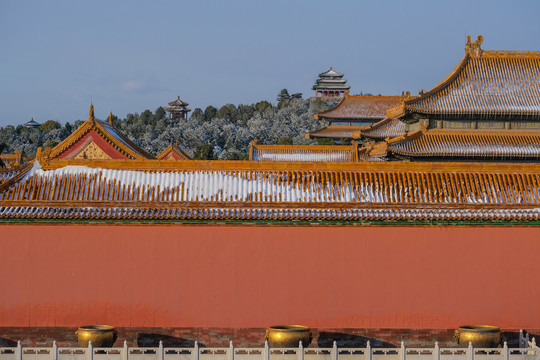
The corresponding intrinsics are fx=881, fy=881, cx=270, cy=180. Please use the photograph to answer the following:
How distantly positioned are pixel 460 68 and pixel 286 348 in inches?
752

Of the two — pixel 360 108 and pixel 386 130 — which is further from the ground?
pixel 360 108

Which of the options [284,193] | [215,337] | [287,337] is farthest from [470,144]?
[287,337]

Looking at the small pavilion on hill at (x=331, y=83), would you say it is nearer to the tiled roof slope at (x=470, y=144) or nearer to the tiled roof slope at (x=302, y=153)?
the tiled roof slope at (x=302, y=153)

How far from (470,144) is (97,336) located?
60.5 ft

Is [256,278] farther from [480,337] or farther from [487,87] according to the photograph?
[487,87]

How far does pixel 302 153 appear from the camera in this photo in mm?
57344

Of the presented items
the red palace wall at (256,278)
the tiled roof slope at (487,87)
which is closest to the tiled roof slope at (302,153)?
the tiled roof slope at (487,87)

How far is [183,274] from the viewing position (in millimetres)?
23094

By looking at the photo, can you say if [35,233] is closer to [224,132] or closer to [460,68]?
[460,68]

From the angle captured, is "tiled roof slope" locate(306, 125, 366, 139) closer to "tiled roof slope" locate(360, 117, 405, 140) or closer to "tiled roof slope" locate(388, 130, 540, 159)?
"tiled roof slope" locate(360, 117, 405, 140)

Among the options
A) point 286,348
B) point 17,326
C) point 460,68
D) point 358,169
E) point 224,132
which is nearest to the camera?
point 286,348

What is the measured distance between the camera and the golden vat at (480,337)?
2184cm

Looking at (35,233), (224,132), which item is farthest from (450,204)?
(224,132)

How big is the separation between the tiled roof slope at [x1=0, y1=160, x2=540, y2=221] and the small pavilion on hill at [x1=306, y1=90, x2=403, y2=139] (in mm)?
50943
